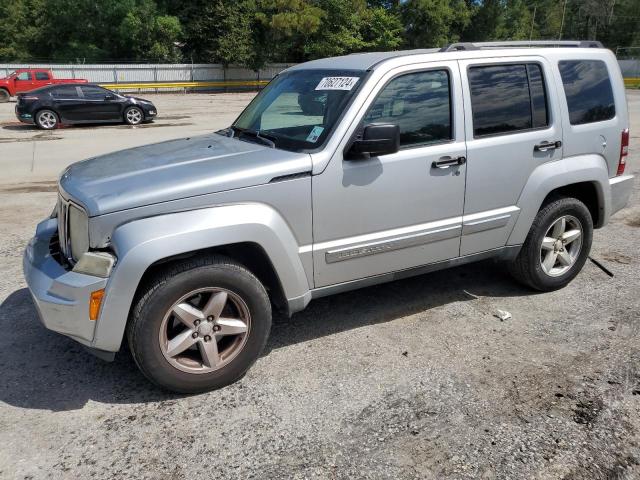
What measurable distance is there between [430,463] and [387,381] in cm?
75

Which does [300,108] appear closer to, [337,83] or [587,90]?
[337,83]

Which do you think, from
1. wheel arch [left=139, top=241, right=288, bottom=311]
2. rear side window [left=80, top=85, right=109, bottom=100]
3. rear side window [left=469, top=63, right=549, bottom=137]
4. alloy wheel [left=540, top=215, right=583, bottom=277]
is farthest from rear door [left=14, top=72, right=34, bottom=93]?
alloy wheel [left=540, top=215, right=583, bottom=277]

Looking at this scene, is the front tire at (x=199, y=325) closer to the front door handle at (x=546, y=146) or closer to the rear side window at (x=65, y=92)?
the front door handle at (x=546, y=146)

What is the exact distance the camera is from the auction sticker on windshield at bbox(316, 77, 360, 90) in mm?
3629

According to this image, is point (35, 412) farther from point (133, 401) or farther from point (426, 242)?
point (426, 242)

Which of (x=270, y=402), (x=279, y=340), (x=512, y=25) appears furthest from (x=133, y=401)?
(x=512, y=25)

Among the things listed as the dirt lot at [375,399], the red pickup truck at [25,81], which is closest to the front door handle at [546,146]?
the dirt lot at [375,399]

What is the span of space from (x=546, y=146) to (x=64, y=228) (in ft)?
11.5

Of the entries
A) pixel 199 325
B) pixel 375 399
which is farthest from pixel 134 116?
pixel 375 399

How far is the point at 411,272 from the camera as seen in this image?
394 cm

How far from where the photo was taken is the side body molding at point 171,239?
2.87 meters

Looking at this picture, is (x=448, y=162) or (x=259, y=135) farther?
(x=259, y=135)

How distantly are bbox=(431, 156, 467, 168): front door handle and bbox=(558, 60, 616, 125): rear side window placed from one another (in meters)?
1.21

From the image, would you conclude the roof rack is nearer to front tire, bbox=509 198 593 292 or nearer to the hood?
front tire, bbox=509 198 593 292
